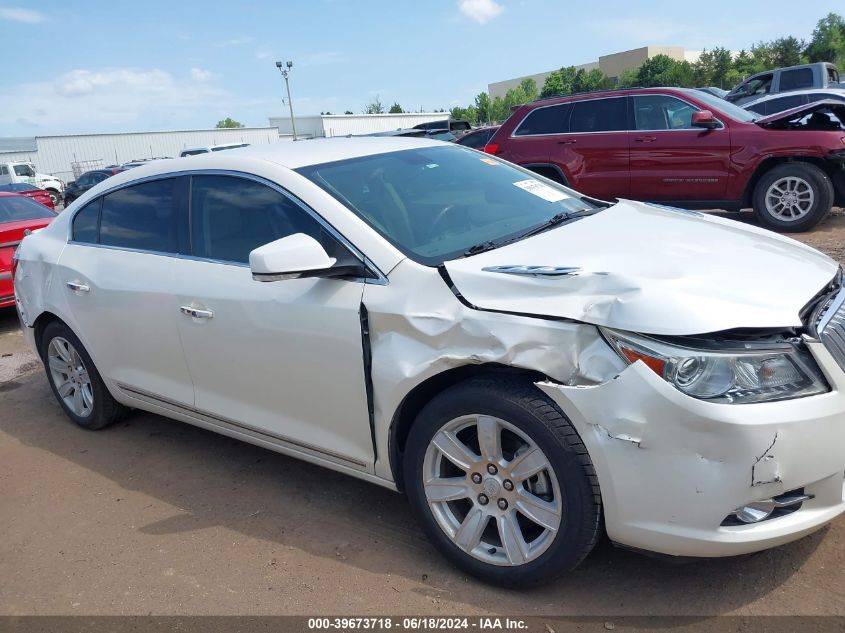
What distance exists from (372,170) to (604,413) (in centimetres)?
175

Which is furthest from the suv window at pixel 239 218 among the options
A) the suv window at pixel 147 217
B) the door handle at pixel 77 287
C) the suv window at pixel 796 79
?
the suv window at pixel 796 79

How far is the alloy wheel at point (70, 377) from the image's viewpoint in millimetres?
4469

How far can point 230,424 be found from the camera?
3486 millimetres

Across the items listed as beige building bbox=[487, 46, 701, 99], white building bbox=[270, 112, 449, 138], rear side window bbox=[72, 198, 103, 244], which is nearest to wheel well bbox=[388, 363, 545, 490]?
rear side window bbox=[72, 198, 103, 244]

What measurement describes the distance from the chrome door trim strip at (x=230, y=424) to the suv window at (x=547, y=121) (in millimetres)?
6743

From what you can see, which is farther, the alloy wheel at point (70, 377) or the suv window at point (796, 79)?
the suv window at point (796, 79)

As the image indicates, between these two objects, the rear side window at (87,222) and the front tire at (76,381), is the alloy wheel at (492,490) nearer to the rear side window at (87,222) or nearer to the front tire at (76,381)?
the front tire at (76,381)

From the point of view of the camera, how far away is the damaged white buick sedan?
2.21 m

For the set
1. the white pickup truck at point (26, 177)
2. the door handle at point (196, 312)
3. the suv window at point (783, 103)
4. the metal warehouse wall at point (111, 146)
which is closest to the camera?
the door handle at point (196, 312)

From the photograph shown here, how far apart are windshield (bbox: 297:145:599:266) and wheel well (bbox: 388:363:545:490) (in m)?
0.45

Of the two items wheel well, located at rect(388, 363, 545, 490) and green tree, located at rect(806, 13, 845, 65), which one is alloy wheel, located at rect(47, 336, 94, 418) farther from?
green tree, located at rect(806, 13, 845, 65)

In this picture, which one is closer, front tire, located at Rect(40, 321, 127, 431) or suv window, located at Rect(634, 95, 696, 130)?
front tire, located at Rect(40, 321, 127, 431)

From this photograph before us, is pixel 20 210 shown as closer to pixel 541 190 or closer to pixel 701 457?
pixel 541 190

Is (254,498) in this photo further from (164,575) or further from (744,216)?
(744,216)
